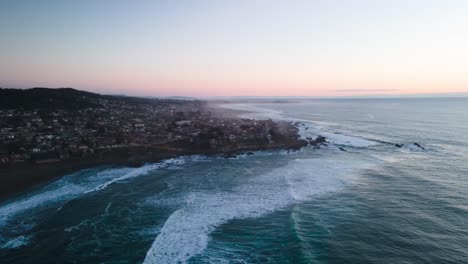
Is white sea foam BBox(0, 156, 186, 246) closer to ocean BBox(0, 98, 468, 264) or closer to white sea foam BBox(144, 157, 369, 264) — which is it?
ocean BBox(0, 98, 468, 264)

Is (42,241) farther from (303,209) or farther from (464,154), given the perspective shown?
(464,154)

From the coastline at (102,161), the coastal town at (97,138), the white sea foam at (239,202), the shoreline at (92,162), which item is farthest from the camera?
the coastal town at (97,138)

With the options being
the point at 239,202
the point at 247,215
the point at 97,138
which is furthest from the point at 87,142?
the point at 247,215

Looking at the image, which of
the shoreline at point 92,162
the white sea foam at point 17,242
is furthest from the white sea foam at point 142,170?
the white sea foam at point 17,242

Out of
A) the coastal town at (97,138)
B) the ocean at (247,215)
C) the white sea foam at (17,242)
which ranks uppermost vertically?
the coastal town at (97,138)

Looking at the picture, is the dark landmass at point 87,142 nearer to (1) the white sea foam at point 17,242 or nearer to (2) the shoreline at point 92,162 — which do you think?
(2) the shoreline at point 92,162
